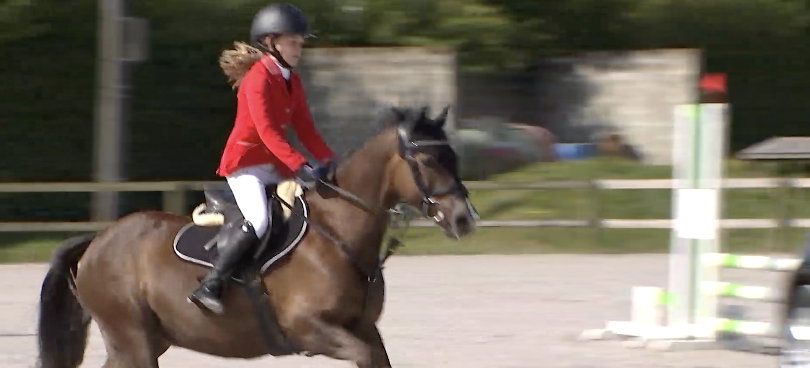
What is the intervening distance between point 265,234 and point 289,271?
225mm

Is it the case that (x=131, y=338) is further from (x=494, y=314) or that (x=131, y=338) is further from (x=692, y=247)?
(x=494, y=314)

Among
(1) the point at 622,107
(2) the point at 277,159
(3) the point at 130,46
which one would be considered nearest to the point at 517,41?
(1) the point at 622,107

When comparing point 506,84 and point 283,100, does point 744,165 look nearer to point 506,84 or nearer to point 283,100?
point 506,84

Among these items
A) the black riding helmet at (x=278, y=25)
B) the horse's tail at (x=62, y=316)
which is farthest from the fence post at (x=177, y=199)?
the black riding helmet at (x=278, y=25)

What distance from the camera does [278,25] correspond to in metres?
6.50

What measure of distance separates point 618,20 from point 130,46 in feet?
35.1

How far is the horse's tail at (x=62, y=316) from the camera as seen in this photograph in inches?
275

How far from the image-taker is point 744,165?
68.0ft

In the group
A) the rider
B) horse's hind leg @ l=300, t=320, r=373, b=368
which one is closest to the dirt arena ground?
the rider

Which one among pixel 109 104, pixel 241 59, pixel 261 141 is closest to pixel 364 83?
pixel 109 104

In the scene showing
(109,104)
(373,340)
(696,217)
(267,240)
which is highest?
(267,240)

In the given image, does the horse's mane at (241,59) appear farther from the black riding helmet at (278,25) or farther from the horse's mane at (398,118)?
the horse's mane at (398,118)

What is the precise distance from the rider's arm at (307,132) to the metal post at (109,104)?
9976mm

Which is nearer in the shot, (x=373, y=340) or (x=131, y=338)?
(x=373, y=340)
